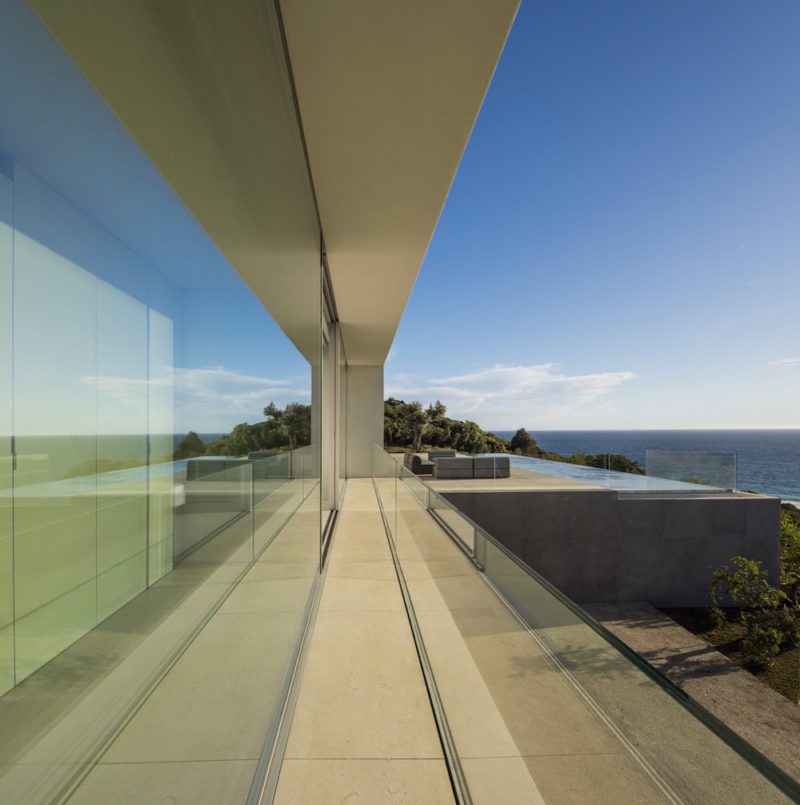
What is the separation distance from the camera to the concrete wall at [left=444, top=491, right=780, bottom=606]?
399 inches

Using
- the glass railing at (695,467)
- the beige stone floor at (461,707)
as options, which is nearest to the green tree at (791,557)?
the glass railing at (695,467)

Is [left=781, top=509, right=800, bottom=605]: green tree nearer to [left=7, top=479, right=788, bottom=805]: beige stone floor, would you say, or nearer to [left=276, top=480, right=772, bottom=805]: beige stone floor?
[left=276, top=480, right=772, bottom=805]: beige stone floor

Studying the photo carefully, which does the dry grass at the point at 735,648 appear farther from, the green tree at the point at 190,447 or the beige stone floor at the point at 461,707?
the green tree at the point at 190,447

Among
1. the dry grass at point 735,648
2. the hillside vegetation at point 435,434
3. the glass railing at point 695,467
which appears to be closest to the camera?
the dry grass at point 735,648

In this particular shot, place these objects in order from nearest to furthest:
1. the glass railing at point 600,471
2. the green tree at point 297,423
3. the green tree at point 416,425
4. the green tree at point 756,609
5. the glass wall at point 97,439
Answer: the glass wall at point 97,439 → the green tree at point 297,423 → the glass railing at point 600,471 → the green tree at point 756,609 → the green tree at point 416,425

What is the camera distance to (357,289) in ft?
20.8

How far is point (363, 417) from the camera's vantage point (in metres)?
13.0

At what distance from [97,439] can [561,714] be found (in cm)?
93

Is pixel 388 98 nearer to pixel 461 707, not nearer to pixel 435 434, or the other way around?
pixel 461 707

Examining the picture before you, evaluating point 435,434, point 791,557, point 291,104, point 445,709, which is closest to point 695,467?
point 791,557

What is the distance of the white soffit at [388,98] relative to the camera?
2.06 meters

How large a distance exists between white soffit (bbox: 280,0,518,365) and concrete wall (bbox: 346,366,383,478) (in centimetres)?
850

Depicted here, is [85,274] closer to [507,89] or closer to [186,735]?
[186,735]

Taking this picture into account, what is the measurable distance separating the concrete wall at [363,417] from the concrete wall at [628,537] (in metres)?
3.61
